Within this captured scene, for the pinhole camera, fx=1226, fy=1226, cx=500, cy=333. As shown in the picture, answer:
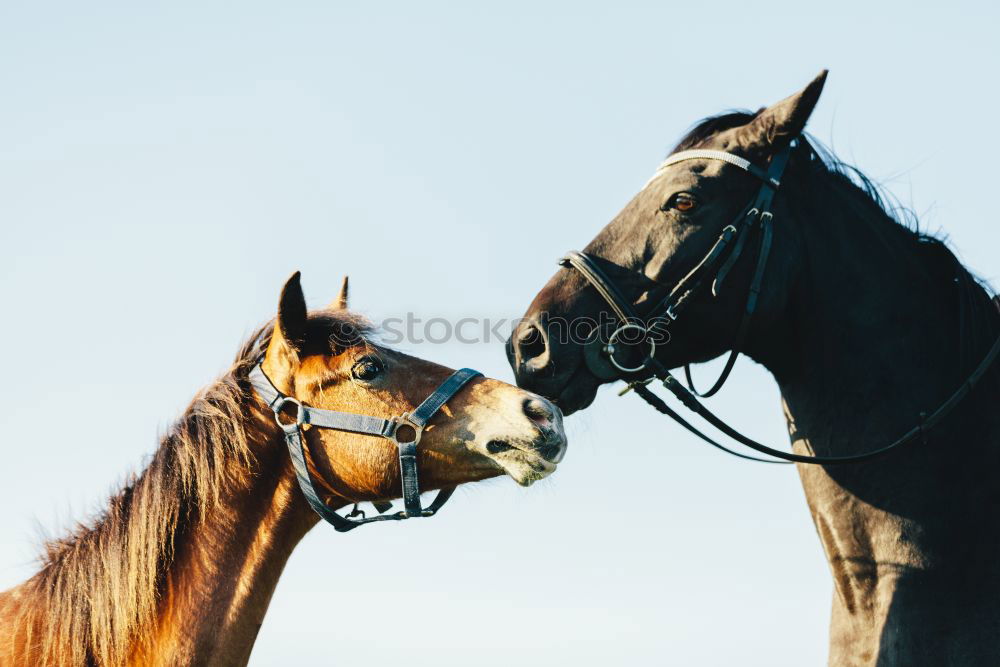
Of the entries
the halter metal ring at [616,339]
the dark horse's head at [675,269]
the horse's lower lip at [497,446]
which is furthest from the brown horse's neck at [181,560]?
the halter metal ring at [616,339]

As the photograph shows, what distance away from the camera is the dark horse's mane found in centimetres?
601

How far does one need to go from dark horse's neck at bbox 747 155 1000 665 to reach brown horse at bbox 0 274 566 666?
4.53 feet

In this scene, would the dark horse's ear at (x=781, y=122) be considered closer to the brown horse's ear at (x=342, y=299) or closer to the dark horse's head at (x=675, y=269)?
the dark horse's head at (x=675, y=269)

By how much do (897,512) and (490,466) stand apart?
1918 mm

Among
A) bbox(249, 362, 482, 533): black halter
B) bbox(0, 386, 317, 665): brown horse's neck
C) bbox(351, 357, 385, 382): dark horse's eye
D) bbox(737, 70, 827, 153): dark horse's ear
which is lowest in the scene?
bbox(0, 386, 317, 665): brown horse's neck

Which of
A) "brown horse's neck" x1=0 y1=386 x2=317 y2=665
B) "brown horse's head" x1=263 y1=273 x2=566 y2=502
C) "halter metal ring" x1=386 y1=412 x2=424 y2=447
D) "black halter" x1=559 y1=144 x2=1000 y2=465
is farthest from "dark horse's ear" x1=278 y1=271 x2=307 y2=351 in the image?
"black halter" x1=559 y1=144 x2=1000 y2=465

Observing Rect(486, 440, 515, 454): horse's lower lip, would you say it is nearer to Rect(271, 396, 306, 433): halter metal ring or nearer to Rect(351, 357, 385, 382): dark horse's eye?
Rect(351, 357, 385, 382): dark horse's eye

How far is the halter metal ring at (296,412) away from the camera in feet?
19.4

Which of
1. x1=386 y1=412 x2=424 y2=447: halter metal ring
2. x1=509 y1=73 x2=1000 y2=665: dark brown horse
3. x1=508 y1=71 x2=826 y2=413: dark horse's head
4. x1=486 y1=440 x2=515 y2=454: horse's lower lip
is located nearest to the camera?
x1=509 y1=73 x2=1000 y2=665: dark brown horse

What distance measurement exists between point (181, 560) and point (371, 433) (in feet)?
3.47

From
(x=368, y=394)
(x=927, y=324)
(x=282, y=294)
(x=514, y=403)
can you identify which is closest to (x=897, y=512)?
(x=927, y=324)

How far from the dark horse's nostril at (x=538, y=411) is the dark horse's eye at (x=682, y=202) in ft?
4.39

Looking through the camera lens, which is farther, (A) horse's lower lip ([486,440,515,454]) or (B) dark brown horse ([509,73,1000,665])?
(A) horse's lower lip ([486,440,515,454])

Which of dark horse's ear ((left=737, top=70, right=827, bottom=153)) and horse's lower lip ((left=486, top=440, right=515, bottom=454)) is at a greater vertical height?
dark horse's ear ((left=737, top=70, right=827, bottom=153))
